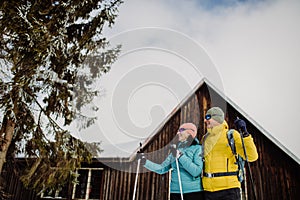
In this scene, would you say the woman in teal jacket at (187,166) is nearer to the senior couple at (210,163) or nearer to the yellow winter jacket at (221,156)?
the senior couple at (210,163)

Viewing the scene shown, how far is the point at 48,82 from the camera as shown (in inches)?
300

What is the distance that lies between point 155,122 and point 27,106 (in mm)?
4368

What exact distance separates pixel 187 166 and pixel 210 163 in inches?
11.5

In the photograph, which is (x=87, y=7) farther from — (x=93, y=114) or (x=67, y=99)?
(x=93, y=114)

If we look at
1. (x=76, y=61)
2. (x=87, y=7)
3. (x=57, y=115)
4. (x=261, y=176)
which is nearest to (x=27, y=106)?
(x=57, y=115)

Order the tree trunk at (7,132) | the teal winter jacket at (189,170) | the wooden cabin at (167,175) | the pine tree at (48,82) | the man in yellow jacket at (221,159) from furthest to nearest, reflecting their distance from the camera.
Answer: the wooden cabin at (167,175)
the tree trunk at (7,132)
the pine tree at (48,82)
the teal winter jacket at (189,170)
the man in yellow jacket at (221,159)

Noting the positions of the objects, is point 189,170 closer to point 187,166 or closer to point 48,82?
point 187,166

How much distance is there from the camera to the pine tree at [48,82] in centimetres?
696

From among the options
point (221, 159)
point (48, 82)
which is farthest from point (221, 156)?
point (48, 82)

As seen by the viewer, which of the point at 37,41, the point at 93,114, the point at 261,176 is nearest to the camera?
the point at 37,41

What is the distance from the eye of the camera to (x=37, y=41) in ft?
22.5

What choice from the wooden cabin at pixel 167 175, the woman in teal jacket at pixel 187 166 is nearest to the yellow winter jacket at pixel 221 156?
the woman in teal jacket at pixel 187 166

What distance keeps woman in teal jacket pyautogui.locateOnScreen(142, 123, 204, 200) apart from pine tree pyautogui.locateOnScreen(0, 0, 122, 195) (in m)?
4.31

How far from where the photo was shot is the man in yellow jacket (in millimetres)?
3439
